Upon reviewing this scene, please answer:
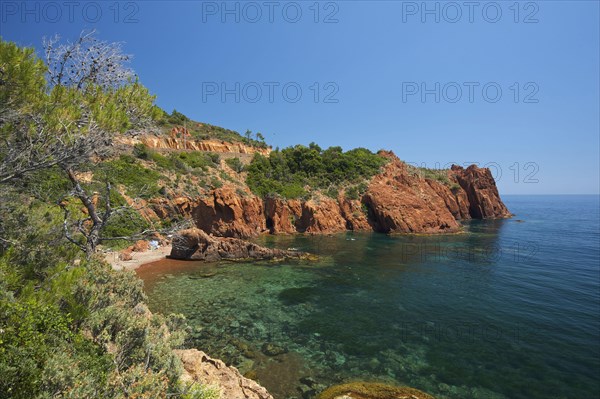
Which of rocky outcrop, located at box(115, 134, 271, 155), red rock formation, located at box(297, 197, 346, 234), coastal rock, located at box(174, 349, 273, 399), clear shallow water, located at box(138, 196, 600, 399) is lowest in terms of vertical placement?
clear shallow water, located at box(138, 196, 600, 399)

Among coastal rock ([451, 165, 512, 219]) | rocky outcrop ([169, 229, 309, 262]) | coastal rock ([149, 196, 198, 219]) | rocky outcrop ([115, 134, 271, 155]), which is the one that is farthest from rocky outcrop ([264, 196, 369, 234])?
coastal rock ([451, 165, 512, 219])

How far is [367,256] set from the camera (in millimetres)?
31844

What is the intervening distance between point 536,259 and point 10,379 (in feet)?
134

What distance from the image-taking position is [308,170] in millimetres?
59719

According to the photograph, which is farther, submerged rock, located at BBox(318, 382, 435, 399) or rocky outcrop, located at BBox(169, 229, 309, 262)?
rocky outcrop, located at BBox(169, 229, 309, 262)

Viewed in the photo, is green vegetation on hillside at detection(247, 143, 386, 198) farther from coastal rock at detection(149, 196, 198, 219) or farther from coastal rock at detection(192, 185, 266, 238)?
coastal rock at detection(149, 196, 198, 219)

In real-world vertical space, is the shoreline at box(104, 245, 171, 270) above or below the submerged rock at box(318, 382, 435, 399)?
above

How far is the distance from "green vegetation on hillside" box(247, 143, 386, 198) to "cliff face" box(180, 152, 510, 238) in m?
2.54

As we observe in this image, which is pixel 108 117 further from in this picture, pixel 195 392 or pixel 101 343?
pixel 195 392

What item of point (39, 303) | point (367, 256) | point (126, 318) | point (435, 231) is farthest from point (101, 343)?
point (435, 231)

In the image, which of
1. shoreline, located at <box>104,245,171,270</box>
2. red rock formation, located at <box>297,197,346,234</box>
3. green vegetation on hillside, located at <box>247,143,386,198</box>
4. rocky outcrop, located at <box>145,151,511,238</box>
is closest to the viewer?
shoreline, located at <box>104,245,171,270</box>

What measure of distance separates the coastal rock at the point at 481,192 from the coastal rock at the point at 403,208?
88.0ft

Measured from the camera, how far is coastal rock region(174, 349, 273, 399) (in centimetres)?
811

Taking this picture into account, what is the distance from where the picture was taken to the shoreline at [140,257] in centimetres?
2495
